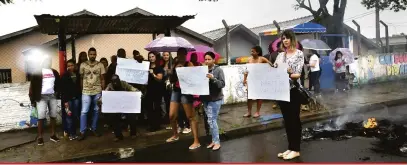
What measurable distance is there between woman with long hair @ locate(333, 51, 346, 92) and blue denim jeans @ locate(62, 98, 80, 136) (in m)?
7.92

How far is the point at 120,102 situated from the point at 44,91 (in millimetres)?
1389

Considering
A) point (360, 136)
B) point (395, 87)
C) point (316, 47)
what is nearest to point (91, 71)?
point (360, 136)

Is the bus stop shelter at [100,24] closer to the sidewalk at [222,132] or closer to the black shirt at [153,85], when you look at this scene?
the black shirt at [153,85]

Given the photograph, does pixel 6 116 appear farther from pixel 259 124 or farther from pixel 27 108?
pixel 259 124

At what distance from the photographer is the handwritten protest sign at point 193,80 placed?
507cm

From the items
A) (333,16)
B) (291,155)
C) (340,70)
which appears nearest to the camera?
(291,155)

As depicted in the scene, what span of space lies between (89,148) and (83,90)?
117cm

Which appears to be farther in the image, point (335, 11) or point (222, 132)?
point (335, 11)

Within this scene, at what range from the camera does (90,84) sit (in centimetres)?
622

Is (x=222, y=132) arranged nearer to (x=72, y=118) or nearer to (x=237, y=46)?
(x=72, y=118)

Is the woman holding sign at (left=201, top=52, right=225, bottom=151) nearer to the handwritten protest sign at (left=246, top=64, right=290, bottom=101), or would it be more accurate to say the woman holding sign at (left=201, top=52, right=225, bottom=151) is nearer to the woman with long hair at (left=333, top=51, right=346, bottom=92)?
the handwritten protest sign at (left=246, top=64, right=290, bottom=101)

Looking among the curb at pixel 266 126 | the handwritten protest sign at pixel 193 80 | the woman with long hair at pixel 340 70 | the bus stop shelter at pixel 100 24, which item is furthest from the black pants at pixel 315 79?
the handwritten protest sign at pixel 193 80

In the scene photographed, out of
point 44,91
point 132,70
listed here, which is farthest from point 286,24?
point 44,91

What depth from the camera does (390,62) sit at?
13.8 meters
